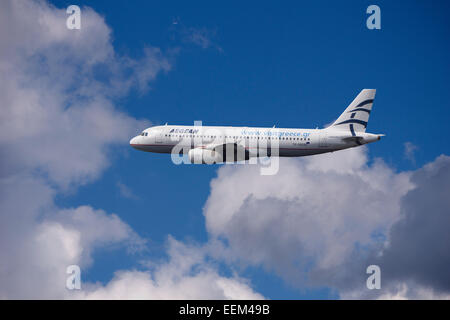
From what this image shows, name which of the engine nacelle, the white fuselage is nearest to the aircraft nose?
the white fuselage

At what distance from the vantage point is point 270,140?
8162 centimetres

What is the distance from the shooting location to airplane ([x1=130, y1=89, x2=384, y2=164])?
80.2m

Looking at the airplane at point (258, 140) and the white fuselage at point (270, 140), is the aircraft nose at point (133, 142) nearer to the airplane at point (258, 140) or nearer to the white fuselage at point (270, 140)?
the airplane at point (258, 140)

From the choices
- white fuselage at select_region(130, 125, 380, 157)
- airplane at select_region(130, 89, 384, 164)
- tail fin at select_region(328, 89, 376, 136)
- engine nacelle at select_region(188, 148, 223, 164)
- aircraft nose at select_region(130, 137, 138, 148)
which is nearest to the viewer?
engine nacelle at select_region(188, 148, 223, 164)

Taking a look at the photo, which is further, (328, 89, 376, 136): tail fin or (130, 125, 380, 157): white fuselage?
(328, 89, 376, 136): tail fin

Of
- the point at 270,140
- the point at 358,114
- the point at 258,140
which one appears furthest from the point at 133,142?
the point at 358,114

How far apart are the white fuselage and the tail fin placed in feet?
4.32

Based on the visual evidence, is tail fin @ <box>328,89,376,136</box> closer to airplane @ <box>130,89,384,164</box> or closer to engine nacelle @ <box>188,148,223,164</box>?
airplane @ <box>130,89,384,164</box>

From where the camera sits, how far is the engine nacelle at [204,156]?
3132 inches

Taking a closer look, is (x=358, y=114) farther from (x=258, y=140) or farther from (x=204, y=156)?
(x=204, y=156)

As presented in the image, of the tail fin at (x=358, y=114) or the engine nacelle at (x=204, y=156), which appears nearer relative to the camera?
the engine nacelle at (x=204, y=156)

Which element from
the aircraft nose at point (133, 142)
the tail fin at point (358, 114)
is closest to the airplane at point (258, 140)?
the tail fin at point (358, 114)
